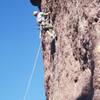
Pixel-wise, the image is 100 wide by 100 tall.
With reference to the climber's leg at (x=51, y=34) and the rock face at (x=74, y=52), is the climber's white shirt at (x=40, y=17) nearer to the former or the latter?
the rock face at (x=74, y=52)

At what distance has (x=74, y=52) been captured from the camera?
21.1 metres

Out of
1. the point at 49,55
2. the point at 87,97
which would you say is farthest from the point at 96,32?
the point at 49,55

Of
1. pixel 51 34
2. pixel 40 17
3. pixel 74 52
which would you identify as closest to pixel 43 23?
pixel 40 17

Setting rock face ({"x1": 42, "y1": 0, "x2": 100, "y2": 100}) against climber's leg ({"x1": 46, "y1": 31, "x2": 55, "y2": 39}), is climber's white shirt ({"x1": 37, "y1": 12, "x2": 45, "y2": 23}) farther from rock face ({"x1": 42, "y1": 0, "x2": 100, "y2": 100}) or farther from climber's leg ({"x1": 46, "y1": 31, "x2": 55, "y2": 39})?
climber's leg ({"x1": 46, "y1": 31, "x2": 55, "y2": 39})

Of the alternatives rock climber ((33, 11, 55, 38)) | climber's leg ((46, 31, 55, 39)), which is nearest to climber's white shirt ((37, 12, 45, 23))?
rock climber ((33, 11, 55, 38))

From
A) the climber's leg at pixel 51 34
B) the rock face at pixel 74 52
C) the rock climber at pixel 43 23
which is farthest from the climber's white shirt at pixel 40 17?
the climber's leg at pixel 51 34

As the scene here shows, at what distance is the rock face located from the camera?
18.0m

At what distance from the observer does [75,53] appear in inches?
824

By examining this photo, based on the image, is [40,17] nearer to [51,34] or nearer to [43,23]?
[43,23]

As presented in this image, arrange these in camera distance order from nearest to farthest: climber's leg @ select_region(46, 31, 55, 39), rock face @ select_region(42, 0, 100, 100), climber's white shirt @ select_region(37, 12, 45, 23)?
rock face @ select_region(42, 0, 100, 100) → climber's white shirt @ select_region(37, 12, 45, 23) → climber's leg @ select_region(46, 31, 55, 39)

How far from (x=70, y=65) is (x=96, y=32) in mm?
4374

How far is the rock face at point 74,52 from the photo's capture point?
18.0 meters

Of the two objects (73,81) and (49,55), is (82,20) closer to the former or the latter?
(73,81)

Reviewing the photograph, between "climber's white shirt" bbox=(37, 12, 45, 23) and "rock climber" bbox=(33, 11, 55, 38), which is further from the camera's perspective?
"rock climber" bbox=(33, 11, 55, 38)
